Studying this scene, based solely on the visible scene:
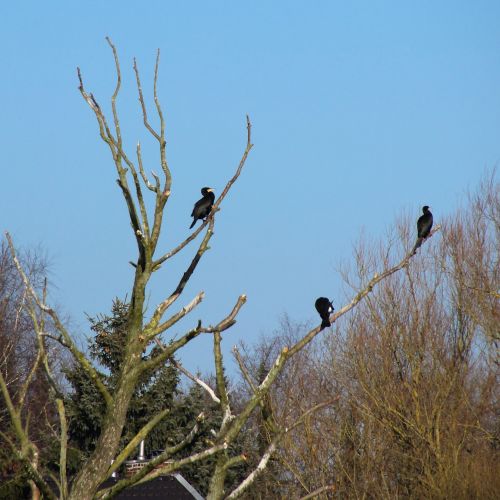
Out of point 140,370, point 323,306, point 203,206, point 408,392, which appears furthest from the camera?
point 408,392

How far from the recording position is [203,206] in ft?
51.2

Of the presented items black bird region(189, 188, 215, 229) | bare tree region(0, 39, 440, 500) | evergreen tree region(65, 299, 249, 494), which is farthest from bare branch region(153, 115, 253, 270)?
evergreen tree region(65, 299, 249, 494)

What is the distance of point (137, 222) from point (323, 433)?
25.0 m

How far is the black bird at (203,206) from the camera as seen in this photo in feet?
50.4

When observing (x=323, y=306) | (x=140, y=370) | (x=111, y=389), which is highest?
(x=111, y=389)

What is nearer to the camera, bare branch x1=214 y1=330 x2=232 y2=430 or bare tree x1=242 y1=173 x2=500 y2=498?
bare branch x1=214 y1=330 x2=232 y2=430

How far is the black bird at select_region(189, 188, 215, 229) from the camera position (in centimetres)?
1538

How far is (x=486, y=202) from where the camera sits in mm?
33750

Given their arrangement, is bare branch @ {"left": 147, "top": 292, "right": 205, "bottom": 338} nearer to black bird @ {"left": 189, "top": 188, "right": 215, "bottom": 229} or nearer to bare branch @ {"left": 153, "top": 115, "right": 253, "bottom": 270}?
bare branch @ {"left": 153, "top": 115, "right": 253, "bottom": 270}

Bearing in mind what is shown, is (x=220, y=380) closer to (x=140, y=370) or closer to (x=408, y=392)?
(x=140, y=370)

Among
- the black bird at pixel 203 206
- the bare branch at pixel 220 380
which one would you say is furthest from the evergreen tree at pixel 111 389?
the bare branch at pixel 220 380

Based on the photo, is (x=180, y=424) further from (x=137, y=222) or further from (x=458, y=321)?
(x=137, y=222)

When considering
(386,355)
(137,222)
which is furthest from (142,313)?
(386,355)

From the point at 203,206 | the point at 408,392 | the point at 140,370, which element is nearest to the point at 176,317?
the point at 140,370
